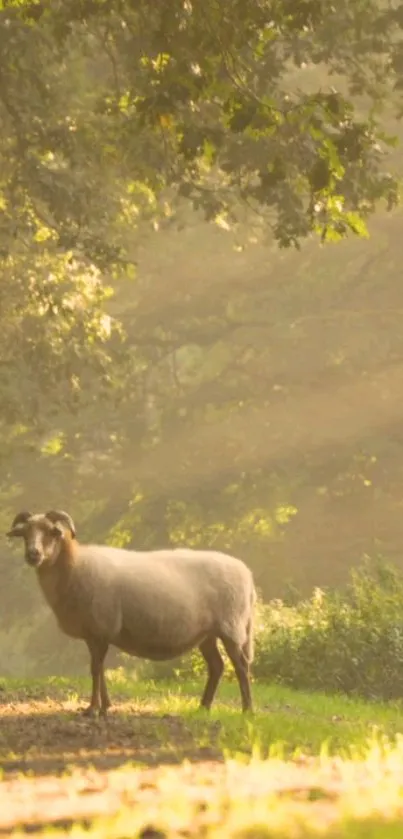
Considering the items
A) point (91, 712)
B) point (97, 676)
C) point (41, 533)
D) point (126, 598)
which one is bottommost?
point (91, 712)

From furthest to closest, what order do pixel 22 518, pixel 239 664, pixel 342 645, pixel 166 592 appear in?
pixel 342 645
pixel 239 664
pixel 22 518
pixel 166 592

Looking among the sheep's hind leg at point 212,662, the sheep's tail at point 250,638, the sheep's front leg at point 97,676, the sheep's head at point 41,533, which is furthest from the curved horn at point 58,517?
the sheep's tail at point 250,638

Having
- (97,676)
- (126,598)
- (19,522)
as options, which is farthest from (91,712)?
(19,522)

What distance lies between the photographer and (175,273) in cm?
4841

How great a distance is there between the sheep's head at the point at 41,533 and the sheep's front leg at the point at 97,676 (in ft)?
3.02

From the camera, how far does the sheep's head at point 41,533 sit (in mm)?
12422

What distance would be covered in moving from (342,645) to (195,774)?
13276mm

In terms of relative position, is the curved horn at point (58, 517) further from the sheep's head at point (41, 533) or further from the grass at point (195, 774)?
the grass at point (195, 774)

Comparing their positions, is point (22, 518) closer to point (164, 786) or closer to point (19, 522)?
point (19, 522)

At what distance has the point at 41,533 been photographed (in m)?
12.6

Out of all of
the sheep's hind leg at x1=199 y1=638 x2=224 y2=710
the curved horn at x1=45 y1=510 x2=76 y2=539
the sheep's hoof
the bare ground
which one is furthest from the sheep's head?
the sheep's hind leg at x1=199 y1=638 x2=224 y2=710

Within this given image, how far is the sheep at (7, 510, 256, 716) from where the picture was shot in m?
12.4

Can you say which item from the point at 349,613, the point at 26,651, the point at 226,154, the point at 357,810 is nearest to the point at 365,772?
the point at 357,810

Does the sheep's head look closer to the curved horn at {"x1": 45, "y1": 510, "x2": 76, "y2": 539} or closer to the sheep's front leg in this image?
the curved horn at {"x1": 45, "y1": 510, "x2": 76, "y2": 539}
